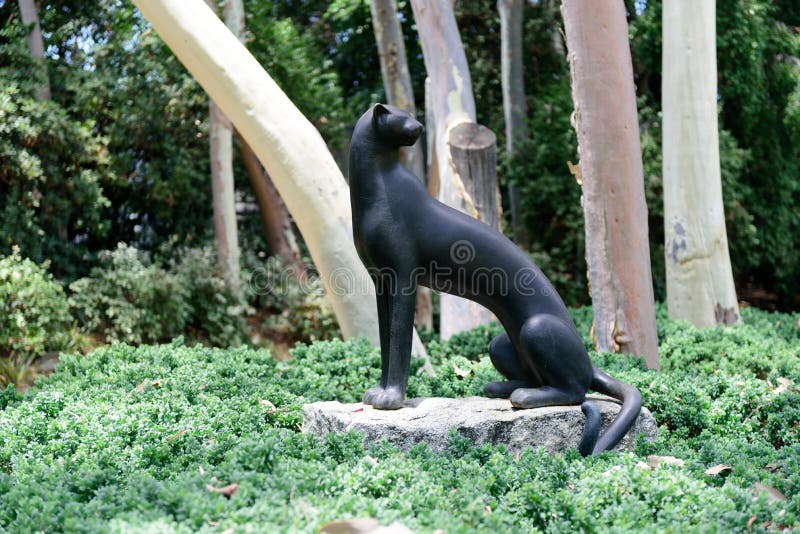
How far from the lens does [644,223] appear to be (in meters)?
5.43

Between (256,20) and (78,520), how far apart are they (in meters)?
9.64

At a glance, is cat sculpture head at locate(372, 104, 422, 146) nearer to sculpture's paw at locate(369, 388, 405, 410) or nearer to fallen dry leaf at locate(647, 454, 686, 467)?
sculpture's paw at locate(369, 388, 405, 410)

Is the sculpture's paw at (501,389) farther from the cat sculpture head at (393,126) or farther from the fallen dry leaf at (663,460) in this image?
the cat sculpture head at (393,126)

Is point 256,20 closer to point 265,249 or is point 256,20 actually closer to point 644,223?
point 265,249

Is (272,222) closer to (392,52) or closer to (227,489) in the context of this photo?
(392,52)

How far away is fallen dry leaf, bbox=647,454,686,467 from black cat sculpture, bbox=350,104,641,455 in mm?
261

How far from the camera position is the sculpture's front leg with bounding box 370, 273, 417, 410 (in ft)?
11.8

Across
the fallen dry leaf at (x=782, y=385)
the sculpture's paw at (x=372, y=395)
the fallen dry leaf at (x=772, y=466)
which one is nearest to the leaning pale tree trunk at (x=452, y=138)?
the fallen dry leaf at (x=782, y=385)

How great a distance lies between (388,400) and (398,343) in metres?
0.27

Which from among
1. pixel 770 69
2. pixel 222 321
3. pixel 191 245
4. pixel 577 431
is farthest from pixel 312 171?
pixel 770 69

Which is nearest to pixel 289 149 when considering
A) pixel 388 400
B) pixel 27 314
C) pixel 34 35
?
pixel 388 400

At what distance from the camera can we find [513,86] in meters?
11.6

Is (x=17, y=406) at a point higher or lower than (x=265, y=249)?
lower

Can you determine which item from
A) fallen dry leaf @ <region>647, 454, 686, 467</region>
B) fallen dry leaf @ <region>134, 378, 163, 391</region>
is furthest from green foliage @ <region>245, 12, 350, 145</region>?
fallen dry leaf @ <region>647, 454, 686, 467</region>
